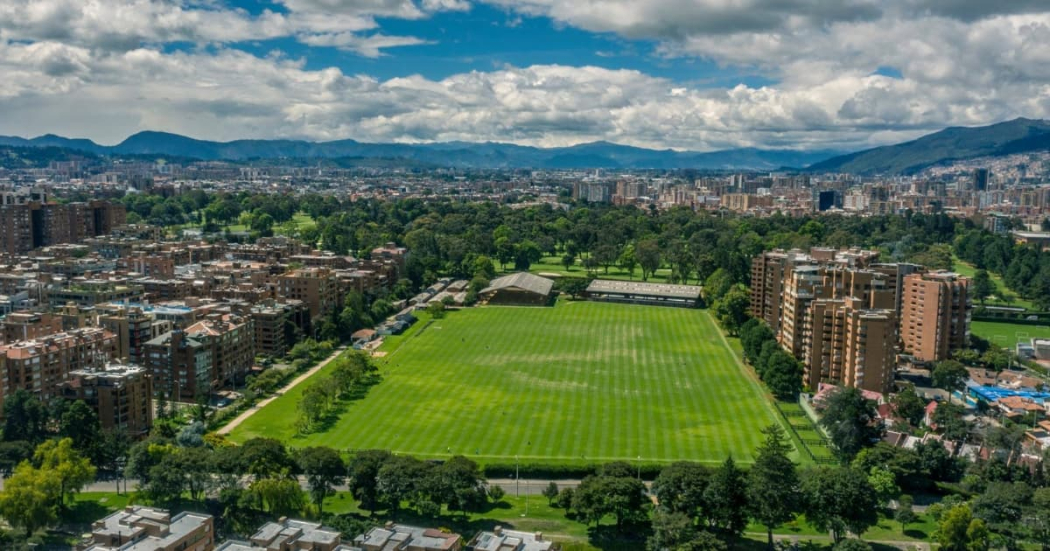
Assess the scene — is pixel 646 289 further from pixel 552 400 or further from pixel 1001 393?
pixel 1001 393

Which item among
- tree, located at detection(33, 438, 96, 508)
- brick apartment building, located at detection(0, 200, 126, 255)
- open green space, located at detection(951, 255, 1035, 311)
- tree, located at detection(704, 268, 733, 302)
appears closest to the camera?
tree, located at detection(33, 438, 96, 508)

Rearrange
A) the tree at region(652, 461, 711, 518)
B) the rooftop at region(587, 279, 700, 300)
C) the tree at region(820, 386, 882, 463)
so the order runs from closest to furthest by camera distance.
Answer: the tree at region(652, 461, 711, 518), the tree at region(820, 386, 882, 463), the rooftop at region(587, 279, 700, 300)

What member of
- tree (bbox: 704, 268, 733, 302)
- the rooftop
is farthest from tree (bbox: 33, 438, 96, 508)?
the rooftop

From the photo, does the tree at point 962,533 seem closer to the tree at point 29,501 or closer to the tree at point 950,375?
the tree at point 950,375

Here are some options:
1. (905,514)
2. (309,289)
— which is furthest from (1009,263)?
(309,289)

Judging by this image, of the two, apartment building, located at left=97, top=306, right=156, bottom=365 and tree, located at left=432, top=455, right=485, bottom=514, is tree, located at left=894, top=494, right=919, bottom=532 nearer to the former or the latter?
tree, located at left=432, top=455, right=485, bottom=514

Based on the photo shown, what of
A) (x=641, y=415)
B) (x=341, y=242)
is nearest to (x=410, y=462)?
(x=641, y=415)

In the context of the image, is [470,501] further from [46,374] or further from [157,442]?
[46,374]
